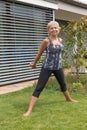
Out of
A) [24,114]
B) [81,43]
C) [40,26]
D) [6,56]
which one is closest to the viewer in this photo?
[24,114]

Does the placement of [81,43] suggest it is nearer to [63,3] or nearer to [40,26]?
[40,26]

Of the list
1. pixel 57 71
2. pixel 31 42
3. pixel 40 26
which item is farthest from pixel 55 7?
pixel 57 71

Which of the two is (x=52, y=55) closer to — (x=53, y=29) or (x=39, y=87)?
(x=53, y=29)

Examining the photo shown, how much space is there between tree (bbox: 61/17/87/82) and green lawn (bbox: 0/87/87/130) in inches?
52.0

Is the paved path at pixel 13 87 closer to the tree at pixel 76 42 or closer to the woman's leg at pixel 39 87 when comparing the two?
the tree at pixel 76 42

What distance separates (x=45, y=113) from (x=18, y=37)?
5422 millimetres

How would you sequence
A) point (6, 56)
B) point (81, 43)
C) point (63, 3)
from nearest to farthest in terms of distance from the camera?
point (81, 43) < point (6, 56) < point (63, 3)

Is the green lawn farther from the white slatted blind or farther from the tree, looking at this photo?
the white slatted blind

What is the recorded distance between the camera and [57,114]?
23.7ft

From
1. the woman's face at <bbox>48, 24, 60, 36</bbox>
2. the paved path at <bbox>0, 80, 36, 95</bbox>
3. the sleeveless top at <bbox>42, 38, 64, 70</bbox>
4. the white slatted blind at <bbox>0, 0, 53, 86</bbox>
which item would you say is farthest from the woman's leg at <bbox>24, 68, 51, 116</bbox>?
the white slatted blind at <bbox>0, 0, 53, 86</bbox>

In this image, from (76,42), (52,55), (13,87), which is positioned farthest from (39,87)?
(13,87)

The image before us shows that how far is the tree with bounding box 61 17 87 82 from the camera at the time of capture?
1040cm

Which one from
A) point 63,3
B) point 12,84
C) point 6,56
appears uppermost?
point 63,3

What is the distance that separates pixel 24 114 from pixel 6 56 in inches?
184
